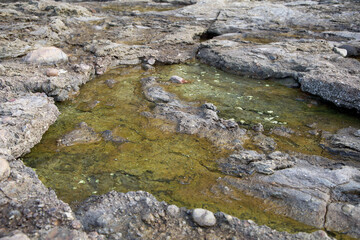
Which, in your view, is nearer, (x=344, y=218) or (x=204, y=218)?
(x=204, y=218)

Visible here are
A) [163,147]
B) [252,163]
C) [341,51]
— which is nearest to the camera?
[252,163]

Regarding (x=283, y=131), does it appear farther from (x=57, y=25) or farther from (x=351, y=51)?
(x=57, y=25)

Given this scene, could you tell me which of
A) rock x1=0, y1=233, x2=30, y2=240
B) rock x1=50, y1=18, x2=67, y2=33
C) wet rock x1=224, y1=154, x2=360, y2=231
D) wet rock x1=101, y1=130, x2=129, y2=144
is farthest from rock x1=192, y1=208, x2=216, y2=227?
rock x1=50, y1=18, x2=67, y2=33

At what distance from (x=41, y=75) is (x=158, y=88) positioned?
6.64 feet

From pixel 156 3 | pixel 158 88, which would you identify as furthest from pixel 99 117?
pixel 156 3

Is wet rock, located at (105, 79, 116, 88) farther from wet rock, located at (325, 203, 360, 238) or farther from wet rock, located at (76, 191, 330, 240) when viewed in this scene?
wet rock, located at (325, 203, 360, 238)

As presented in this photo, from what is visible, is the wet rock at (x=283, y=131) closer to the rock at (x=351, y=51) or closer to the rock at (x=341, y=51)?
the rock at (x=341, y=51)

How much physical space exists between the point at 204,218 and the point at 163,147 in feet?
4.83

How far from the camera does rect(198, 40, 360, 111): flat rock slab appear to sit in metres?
4.75

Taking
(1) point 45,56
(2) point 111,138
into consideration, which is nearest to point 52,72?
(1) point 45,56

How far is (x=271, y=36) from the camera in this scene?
24.8ft

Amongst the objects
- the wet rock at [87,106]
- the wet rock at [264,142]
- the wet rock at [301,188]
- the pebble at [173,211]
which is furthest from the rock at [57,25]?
the pebble at [173,211]

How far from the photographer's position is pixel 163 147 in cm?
383

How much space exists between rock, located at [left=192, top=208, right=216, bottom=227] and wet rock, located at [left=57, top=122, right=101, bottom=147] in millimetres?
1967
